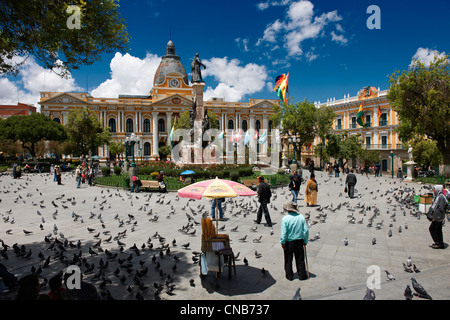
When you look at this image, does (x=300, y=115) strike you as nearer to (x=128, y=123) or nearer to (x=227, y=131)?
(x=227, y=131)

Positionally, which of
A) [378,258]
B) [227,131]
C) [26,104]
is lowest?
[378,258]

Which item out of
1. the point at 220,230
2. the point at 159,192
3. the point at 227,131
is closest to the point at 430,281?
the point at 220,230

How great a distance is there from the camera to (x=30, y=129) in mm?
36406

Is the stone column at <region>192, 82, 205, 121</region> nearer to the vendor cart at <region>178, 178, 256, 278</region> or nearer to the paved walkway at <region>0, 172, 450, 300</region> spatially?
the paved walkway at <region>0, 172, 450, 300</region>

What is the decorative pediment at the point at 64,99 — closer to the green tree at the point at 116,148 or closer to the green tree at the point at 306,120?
the green tree at the point at 116,148

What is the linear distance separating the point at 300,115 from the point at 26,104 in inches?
2751

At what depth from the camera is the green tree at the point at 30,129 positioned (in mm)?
36250

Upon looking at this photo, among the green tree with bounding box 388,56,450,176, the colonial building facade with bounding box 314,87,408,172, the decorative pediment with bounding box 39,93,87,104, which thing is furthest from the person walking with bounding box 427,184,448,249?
the decorative pediment with bounding box 39,93,87,104

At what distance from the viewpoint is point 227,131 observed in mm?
59625

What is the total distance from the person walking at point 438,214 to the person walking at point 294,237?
3.60 meters

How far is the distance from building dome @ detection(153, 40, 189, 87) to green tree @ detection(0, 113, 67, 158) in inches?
1033

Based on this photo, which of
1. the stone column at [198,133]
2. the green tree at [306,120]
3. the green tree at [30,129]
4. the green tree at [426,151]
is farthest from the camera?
the green tree at [306,120]

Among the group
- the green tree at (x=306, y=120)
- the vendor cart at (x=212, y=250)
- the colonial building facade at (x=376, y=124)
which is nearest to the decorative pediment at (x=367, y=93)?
the colonial building facade at (x=376, y=124)

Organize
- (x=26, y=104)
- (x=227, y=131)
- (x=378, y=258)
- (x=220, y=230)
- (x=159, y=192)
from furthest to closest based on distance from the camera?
(x=26, y=104) → (x=227, y=131) → (x=159, y=192) → (x=220, y=230) → (x=378, y=258)
